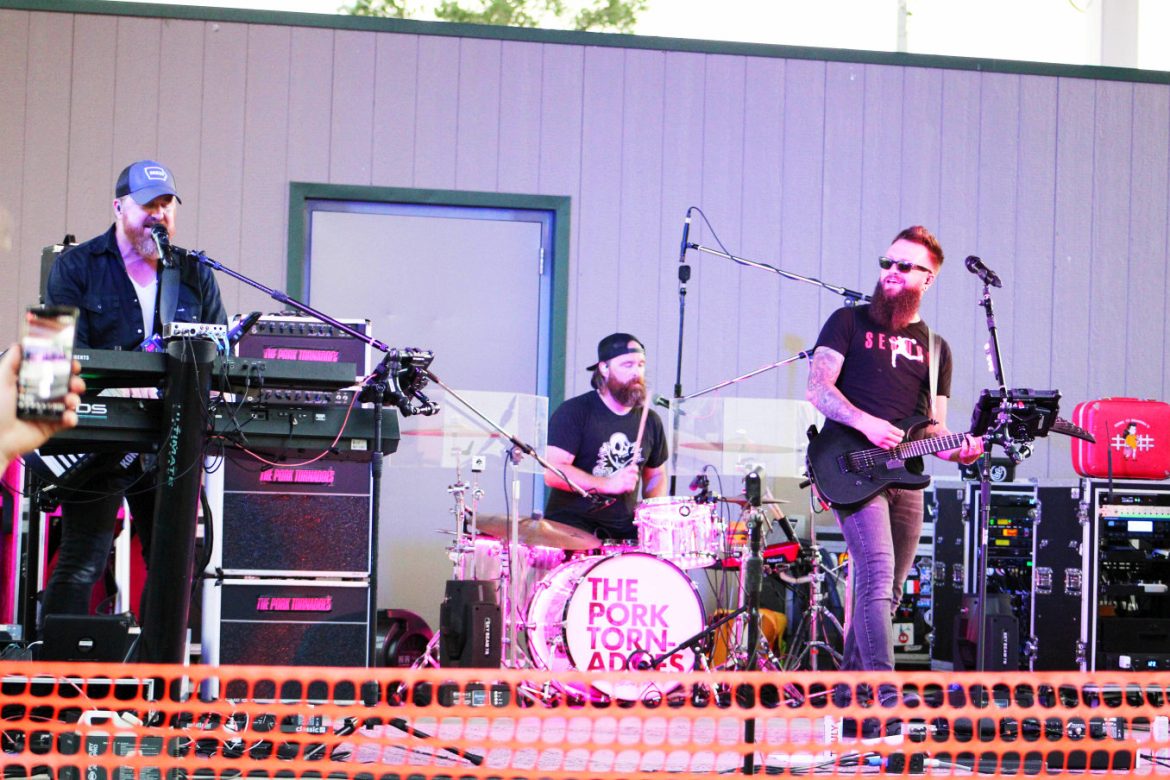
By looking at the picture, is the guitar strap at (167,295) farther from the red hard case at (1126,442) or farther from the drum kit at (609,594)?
the red hard case at (1126,442)

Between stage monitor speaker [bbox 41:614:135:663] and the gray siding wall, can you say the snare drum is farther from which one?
stage monitor speaker [bbox 41:614:135:663]

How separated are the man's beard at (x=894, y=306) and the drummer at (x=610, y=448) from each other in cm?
202

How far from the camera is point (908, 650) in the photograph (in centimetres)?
856

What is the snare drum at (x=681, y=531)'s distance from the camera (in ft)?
23.2

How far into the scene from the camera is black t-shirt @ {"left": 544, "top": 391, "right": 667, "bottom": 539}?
748cm

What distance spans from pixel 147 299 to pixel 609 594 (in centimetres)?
274

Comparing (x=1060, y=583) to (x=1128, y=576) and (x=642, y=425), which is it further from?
(x=642, y=425)

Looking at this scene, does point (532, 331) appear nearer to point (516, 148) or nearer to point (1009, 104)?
point (516, 148)

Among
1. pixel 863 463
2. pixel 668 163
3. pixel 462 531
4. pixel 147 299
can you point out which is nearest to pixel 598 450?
pixel 462 531

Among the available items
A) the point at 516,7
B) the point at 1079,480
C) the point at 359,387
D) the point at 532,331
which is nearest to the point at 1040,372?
the point at 1079,480

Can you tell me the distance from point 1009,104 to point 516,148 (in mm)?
3540

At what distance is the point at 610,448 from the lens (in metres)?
7.70

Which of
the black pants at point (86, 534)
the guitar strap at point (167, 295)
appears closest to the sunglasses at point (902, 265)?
the guitar strap at point (167, 295)

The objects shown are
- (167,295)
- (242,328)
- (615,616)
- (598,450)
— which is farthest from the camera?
(598,450)
